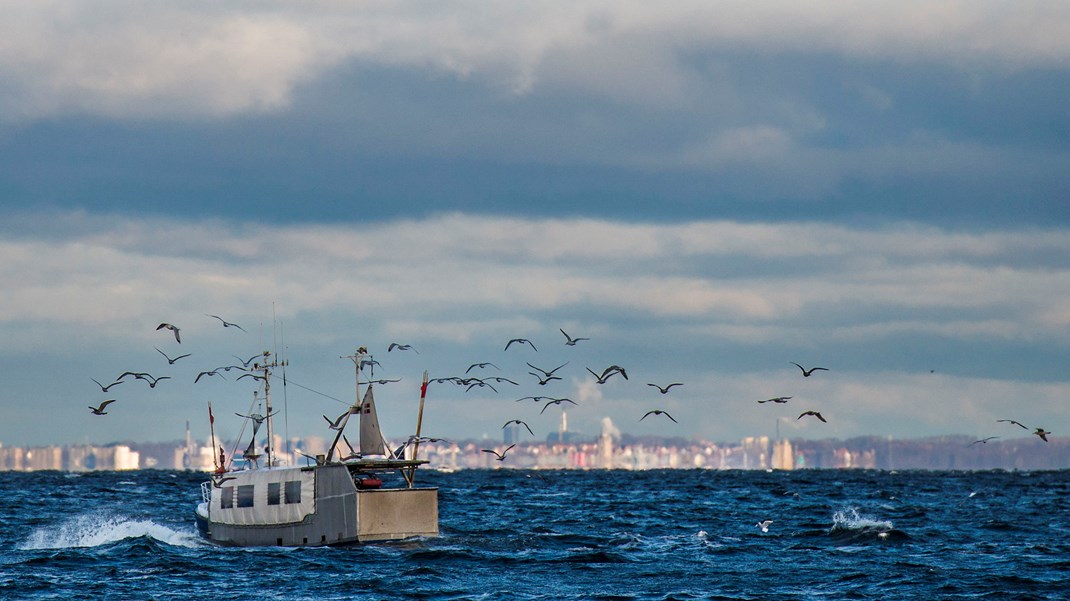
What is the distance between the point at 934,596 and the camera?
2014 inches

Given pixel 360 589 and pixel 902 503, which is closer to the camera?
pixel 360 589

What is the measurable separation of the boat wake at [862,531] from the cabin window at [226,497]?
98.2 ft

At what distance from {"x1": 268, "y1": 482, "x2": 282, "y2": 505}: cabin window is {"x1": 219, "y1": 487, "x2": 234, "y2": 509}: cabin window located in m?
2.74

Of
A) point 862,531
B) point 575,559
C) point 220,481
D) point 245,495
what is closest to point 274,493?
point 245,495

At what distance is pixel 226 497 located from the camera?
A: 64.4 m

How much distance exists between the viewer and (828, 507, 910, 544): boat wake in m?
73.9

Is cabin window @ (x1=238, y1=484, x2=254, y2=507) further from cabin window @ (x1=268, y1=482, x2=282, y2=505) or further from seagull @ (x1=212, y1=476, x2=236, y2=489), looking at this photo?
cabin window @ (x1=268, y1=482, x2=282, y2=505)

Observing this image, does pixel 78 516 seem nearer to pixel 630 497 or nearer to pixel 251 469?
pixel 251 469

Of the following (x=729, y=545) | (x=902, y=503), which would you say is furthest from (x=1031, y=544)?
(x=902, y=503)

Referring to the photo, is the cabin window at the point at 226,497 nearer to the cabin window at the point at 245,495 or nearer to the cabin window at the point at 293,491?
the cabin window at the point at 245,495

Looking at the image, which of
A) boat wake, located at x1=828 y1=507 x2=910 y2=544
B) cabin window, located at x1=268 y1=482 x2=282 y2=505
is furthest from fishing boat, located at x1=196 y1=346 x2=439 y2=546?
boat wake, located at x1=828 y1=507 x2=910 y2=544

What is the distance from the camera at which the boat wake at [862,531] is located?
2911 inches

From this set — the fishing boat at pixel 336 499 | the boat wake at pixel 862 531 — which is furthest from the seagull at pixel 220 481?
the boat wake at pixel 862 531

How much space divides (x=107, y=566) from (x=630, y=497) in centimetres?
8026
